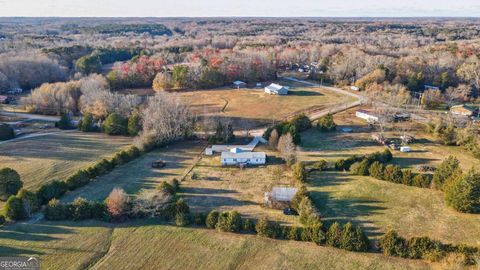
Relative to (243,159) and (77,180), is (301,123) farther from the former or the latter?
(77,180)

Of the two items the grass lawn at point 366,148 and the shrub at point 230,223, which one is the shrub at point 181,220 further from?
the grass lawn at point 366,148

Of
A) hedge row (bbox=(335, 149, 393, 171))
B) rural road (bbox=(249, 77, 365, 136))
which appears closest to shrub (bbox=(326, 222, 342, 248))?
hedge row (bbox=(335, 149, 393, 171))

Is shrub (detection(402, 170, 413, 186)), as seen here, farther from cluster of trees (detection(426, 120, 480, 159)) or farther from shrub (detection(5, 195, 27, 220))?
shrub (detection(5, 195, 27, 220))

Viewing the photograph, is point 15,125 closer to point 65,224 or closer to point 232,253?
point 65,224

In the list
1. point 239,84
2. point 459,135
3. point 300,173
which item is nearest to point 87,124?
point 300,173

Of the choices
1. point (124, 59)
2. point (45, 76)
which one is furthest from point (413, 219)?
point (124, 59)

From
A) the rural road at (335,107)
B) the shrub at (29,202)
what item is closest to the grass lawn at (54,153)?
the shrub at (29,202)

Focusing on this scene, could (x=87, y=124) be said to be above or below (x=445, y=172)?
above
